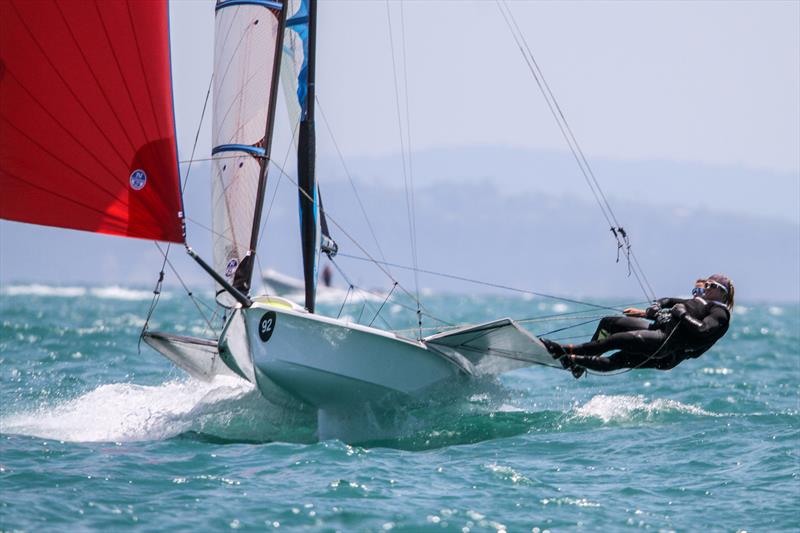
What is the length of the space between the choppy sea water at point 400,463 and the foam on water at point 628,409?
0.11 feet

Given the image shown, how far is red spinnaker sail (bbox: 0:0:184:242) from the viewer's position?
861cm

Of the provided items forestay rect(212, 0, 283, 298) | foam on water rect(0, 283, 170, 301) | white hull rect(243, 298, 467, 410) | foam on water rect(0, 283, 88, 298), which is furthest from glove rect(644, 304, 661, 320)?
foam on water rect(0, 283, 88, 298)

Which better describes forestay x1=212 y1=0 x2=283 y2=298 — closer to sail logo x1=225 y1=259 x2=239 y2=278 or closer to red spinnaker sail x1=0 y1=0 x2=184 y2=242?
sail logo x1=225 y1=259 x2=239 y2=278

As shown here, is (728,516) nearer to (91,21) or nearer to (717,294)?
(717,294)

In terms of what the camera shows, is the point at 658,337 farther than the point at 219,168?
No

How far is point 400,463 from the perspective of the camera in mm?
9219

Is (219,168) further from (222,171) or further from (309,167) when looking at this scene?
(309,167)

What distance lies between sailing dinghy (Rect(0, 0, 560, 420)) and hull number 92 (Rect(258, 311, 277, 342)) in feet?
0.04

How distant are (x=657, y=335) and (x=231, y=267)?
3.99 metres

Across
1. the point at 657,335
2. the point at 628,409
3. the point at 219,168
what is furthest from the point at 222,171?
the point at 628,409

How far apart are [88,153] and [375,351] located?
9.24 ft

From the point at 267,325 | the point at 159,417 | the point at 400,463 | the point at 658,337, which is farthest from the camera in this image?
the point at 159,417

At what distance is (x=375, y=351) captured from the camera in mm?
9867

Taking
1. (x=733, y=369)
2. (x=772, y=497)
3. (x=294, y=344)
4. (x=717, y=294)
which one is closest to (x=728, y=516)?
(x=772, y=497)
